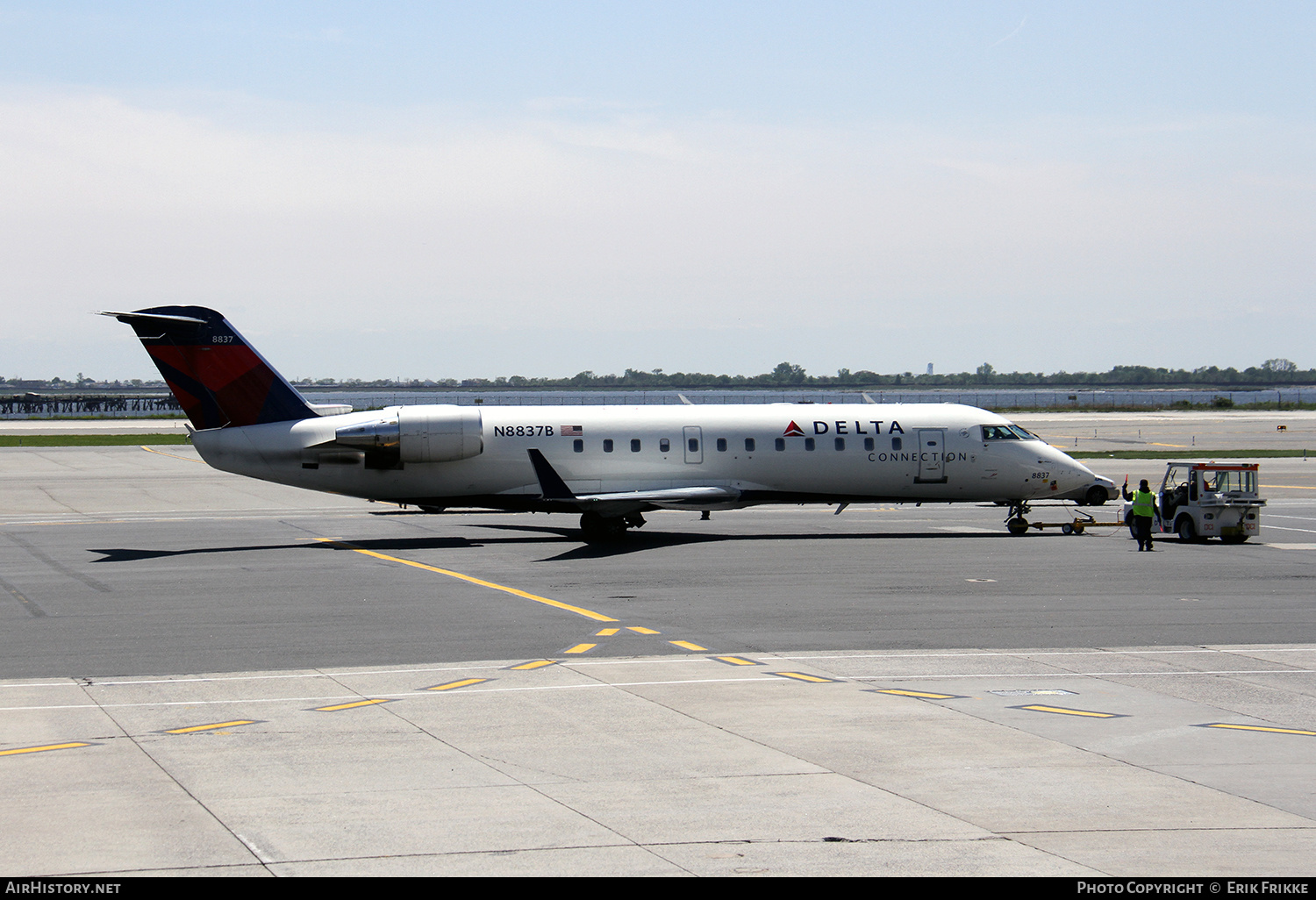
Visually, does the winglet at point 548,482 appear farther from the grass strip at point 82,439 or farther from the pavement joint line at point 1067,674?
the grass strip at point 82,439

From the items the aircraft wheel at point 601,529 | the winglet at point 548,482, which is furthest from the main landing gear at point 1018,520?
the winglet at point 548,482

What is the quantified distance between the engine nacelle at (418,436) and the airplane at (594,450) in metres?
0.04

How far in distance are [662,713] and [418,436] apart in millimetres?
20603

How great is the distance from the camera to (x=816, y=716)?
14.0 meters

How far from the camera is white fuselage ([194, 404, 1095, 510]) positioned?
3366 cm

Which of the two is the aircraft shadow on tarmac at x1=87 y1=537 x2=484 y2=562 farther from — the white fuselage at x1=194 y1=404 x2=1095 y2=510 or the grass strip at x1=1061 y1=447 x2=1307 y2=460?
the grass strip at x1=1061 y1=447 x2=1307 y2=460

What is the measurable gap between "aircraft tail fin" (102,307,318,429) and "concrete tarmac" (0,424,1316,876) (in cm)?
471

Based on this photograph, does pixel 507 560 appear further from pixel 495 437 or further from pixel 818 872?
pixel 818 872

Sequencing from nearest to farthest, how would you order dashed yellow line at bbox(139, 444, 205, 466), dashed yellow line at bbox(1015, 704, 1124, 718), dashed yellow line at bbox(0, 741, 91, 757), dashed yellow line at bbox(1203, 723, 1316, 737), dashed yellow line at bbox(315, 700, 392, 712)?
1. dashed yellow line at bbox(0, 741, 91, 757)
2. dashed yellow line at bbox(1203, 723, 1316, 737)
3. dashed yellow line at bbox(1015, 704, 1124, 718)
4. dashed yellow line at bbox(315, 700, 392, 712)
5. dashed yellow line at bbox(139, 444, 205, 466)

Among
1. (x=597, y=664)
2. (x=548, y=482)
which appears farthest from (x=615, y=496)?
(x=597, y=664)

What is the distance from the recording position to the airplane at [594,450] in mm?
33312

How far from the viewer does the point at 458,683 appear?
52.8 feet

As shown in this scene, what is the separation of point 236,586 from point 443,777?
1526 cm

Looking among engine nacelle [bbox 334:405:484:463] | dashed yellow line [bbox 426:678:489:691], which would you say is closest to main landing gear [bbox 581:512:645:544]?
engine nacelle [bbox 334:405:484:463]
